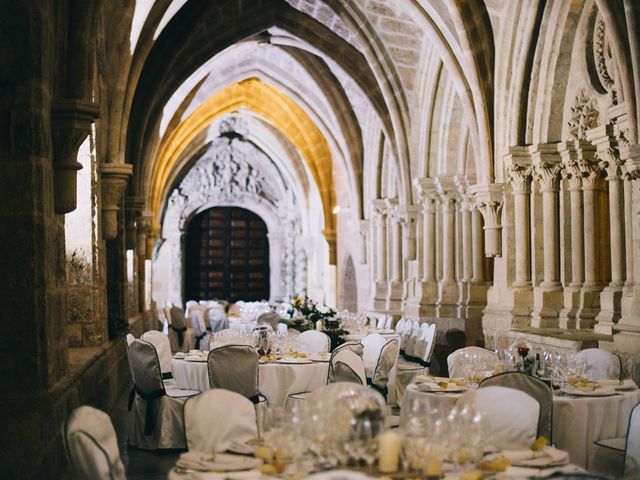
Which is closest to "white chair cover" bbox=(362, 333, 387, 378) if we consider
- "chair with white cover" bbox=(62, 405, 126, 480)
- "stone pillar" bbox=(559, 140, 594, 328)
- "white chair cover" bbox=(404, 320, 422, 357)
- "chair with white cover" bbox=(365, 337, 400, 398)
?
"chair with white cover" bbox=(365, 337, 400, 398)

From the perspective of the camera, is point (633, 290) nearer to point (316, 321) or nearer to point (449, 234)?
point (316, 321)

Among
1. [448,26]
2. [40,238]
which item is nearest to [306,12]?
[448,26]

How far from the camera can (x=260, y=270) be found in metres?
24.2

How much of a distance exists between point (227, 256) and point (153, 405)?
17.8 meters

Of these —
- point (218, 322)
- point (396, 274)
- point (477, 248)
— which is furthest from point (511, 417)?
point (218, 322)

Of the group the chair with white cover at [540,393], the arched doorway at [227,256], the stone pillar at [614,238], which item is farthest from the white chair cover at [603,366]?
the arched doorway at [227,256]

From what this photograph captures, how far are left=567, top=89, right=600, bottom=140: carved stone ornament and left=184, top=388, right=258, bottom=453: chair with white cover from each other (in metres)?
5.61

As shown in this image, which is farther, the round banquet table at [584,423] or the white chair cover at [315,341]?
the white chair cover at [315,341]

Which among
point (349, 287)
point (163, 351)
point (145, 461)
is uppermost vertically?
point (349, 287)

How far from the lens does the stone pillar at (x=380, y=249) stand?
15133 mm

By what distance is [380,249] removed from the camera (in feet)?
50.4

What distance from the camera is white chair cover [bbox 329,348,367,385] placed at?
19.1 feet

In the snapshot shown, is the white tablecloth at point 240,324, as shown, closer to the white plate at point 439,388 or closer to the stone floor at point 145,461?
the stone floor at point 145,461

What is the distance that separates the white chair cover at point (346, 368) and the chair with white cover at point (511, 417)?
6.52 ft
